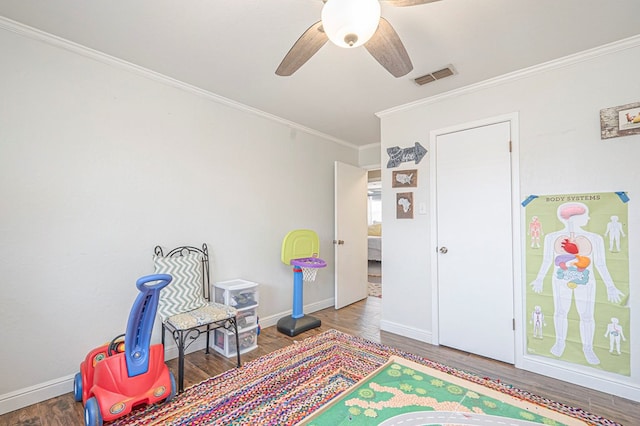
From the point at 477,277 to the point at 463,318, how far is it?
16.6 inches

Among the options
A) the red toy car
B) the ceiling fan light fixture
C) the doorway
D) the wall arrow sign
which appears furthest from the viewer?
the doorway

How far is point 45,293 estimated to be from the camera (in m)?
2.06

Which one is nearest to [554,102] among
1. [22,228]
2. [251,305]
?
[251,305]

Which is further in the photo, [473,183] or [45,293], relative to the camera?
[473,183]

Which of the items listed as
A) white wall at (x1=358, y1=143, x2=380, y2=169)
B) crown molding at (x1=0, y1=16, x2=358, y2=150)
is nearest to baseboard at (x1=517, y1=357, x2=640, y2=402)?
white wall at (x1=358, y1=143, x2=380, y2=169)

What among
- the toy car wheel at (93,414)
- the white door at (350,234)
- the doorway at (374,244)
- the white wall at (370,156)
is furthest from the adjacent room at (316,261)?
the doorway at (374,244)

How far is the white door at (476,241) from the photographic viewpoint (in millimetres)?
2619

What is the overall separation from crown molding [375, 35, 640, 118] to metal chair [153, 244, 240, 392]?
Result: 2698 mm

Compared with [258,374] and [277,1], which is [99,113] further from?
[258,374]

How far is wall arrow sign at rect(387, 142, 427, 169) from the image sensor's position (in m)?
3.16

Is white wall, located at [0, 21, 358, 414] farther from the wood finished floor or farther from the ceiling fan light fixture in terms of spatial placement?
the ceiling fan light fixture

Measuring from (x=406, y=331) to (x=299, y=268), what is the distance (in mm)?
1341

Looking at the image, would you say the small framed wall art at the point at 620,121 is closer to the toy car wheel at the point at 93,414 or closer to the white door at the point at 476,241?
the white door at the point at 476,241

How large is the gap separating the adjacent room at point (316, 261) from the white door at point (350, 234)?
84 centimetres
